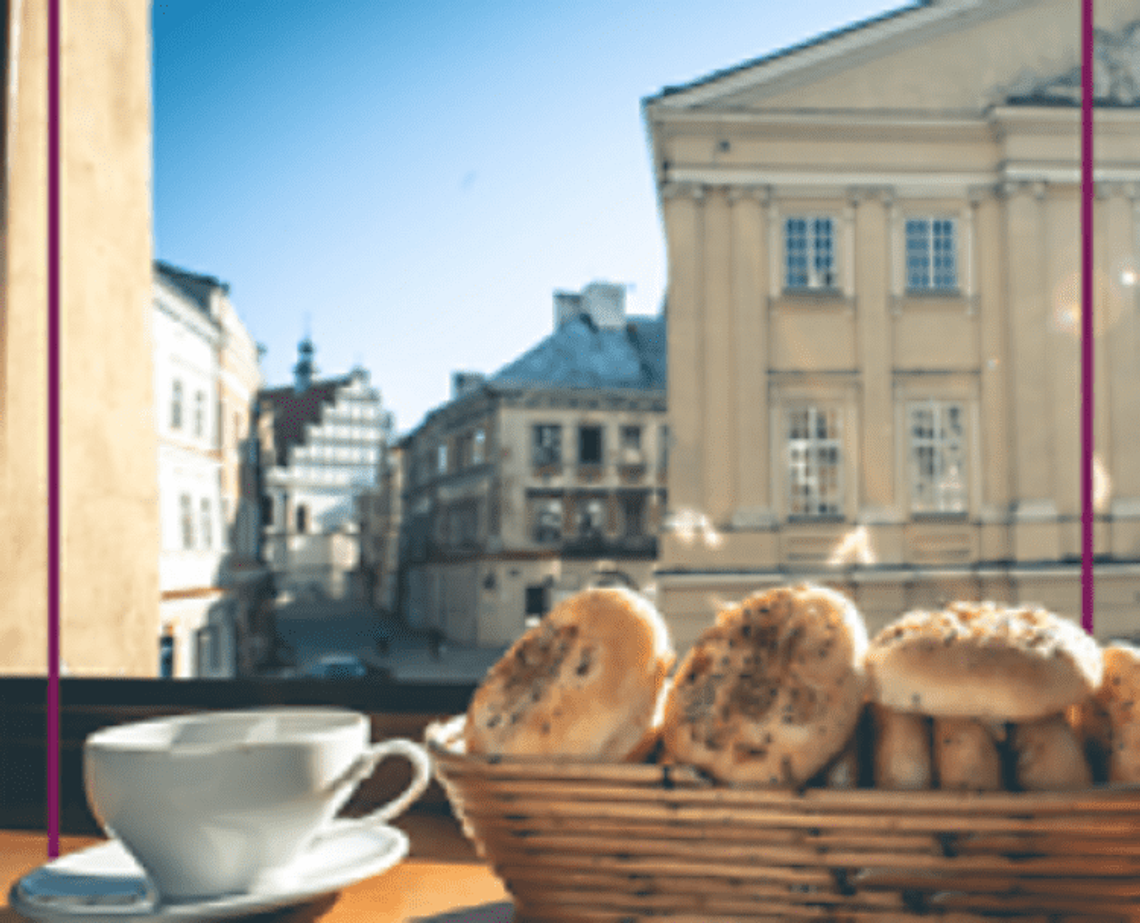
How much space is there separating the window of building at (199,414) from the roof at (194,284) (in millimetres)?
657

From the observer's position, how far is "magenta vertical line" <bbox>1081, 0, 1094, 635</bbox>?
651 mm

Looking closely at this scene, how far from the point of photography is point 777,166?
6066 millimetres

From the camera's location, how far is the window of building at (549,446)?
1164 cm

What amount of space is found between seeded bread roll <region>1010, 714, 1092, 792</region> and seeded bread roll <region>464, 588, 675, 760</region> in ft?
0.45

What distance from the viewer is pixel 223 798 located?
40 centimetres

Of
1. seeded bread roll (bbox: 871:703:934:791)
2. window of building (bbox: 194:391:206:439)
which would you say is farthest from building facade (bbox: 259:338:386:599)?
seeded bread roll (bbox: 871:703:934:791)

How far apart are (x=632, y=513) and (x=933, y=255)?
5975 millimetres

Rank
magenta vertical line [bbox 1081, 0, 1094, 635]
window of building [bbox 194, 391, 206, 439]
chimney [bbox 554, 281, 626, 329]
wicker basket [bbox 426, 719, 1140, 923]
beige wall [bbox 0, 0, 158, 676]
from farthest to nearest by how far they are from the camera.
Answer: chimney [bbox 554, 281, 626, 329] < window of building [bbox 194, 391, 206, 439] < beige wall [bbox 0, 0, 158, 676] < magenta vertical line [bbox 1081, 0, 1094, 635] < wicker basket [bbox 426, 719, 1140, 923]

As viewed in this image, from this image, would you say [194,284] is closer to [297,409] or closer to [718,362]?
[718,362]

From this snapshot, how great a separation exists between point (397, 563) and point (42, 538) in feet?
53.9

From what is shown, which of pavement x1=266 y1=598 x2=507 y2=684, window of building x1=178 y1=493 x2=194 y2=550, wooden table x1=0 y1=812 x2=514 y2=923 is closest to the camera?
wooden table x1=0 y1=812 x2=514 y2=923

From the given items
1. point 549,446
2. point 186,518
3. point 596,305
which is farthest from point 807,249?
point 596,305

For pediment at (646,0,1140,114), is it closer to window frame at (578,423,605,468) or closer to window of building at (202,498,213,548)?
window of building at (202,498,213,548)

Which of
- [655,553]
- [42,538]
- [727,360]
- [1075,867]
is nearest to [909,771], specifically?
[1075,867]
